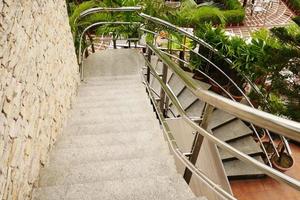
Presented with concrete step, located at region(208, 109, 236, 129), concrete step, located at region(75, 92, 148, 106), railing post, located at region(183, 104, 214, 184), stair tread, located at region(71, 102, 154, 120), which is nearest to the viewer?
railing post, located at region(183, 104, 214, 184)

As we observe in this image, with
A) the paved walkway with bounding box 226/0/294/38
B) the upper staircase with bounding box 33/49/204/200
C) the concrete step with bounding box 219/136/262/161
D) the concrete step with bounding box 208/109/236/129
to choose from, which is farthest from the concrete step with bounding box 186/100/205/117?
the paved walkway with bounding box 226/0/294/38

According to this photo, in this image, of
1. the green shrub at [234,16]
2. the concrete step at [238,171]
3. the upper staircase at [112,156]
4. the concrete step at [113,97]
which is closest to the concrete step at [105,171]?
the upper staircase at [112,156]

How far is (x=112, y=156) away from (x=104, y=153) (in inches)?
2.5

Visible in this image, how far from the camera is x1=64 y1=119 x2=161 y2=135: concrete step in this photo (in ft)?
8.54

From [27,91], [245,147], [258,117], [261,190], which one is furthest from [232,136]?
[258,117]

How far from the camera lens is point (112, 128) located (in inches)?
104

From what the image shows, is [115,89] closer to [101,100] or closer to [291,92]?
[101,100]

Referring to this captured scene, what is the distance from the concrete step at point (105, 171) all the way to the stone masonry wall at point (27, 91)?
0.11m

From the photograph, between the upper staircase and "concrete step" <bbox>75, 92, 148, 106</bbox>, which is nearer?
the upper staircase

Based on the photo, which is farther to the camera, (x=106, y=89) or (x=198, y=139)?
(x=106, y=89)

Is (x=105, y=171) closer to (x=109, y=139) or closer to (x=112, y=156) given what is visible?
(x=112, y=156)

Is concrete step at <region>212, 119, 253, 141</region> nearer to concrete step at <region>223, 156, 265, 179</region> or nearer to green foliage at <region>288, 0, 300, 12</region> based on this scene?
concrete step at <region>223, 156, 265, 179</region>

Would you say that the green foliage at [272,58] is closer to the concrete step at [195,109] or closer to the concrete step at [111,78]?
the concrete step at [195,109]

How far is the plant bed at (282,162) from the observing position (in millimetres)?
3840
